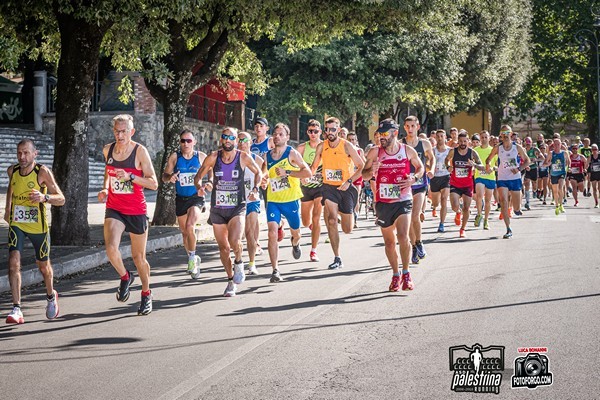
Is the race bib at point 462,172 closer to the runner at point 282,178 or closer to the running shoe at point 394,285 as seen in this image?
the runner at point 282,178

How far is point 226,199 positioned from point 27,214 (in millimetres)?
2401

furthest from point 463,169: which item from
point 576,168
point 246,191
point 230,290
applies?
point 576,168

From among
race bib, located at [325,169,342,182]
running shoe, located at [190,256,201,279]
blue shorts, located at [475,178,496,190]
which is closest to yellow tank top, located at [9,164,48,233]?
running shoe, located at [190,256,201,279]

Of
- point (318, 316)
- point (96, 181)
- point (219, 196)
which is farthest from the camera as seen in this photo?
point (96, 181)

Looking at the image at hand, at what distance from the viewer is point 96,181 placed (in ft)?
98.0

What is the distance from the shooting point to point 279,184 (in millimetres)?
12531

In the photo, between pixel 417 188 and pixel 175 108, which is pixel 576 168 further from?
pixel 417 188

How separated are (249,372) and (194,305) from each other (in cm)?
334

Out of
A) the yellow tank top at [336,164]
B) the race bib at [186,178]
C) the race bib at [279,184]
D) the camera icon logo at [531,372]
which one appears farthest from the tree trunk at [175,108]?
the camera icon logo at [531,372]

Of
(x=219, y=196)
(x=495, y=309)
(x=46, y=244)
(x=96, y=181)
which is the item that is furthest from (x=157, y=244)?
(x=96, y=181)

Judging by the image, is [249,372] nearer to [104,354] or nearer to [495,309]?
[104,354]

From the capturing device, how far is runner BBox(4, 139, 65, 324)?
362 inches

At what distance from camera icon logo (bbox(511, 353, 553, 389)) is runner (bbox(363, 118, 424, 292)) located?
363 centimetres

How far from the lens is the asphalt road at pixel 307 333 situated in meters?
6.42
